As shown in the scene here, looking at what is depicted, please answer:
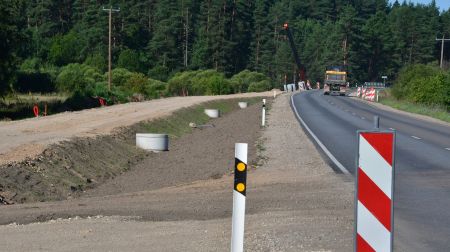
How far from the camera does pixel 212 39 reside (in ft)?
410

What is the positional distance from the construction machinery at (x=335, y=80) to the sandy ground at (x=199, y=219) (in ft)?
224

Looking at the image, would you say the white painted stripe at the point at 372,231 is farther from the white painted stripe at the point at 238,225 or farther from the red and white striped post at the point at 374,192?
the white painted stripe at the point at 238,225

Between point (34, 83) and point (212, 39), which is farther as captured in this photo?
point (212, 39)

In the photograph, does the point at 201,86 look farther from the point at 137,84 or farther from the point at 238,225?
the point at 238,225

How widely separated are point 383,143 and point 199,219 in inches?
217

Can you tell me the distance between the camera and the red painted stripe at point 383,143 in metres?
6.45

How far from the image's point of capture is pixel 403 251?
8.77 meters

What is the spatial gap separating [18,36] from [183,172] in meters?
28.8

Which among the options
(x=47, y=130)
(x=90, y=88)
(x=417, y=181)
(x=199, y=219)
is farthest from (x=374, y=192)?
(x=90, y=88)

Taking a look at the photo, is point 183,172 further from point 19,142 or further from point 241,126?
point 241,126

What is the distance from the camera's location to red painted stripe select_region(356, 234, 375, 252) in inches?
254

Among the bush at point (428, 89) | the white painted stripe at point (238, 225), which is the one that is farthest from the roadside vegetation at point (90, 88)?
the white painted stripe at point (238, 225)

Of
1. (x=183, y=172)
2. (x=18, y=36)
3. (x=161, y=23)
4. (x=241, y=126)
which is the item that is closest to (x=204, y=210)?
(x=183, y=172)

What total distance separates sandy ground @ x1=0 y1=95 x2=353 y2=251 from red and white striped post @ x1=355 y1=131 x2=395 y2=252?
2325 millimetres
